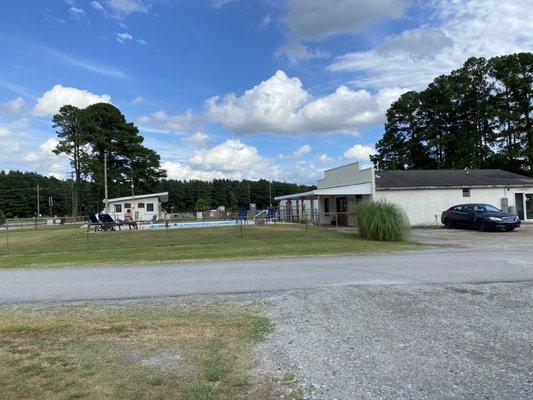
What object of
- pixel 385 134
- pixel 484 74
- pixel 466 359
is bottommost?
pixel 466 359

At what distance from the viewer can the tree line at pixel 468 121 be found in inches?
1863

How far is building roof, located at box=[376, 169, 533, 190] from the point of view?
3116 cm

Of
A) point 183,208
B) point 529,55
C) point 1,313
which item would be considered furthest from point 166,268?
point 183,208

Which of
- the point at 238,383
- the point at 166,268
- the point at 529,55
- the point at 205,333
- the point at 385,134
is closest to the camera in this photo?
the point at 238,383

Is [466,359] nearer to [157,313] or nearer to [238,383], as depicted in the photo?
[238,383]

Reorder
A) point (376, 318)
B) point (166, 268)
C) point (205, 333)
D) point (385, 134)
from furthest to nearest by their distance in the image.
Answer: point (385, 134), point (166, 268), point (376, 318), point (205, 333)

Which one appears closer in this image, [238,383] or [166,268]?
[238,383]

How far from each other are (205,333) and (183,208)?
112 meters

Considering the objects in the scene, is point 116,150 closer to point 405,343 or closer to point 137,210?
point 137,210

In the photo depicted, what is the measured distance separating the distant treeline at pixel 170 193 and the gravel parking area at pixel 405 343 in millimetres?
90366

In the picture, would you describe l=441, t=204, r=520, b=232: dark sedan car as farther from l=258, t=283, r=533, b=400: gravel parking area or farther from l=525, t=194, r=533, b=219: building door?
l=258, t=283, r=533, b=400: gravel parking area

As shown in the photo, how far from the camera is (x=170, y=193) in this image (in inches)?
4483

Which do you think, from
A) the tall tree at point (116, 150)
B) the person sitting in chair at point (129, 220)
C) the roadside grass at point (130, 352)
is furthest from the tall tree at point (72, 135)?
the roadside grass at point (130, 352)

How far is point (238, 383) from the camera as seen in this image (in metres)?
4.31
